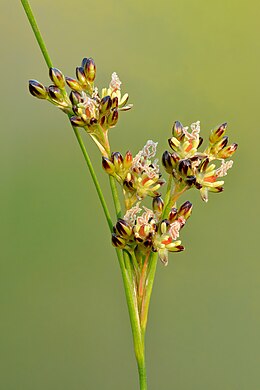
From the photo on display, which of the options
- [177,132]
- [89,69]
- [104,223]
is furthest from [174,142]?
[104,223]

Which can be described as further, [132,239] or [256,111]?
[256,111]

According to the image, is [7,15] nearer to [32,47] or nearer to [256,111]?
[32,47]

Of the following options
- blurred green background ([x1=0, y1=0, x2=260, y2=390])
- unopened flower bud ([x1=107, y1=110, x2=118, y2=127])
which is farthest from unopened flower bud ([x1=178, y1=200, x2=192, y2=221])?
blurred green background ([x1=0, y1=0, x2=260, y2=390])

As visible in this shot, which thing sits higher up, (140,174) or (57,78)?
(57,78)

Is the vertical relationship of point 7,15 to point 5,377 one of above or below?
above

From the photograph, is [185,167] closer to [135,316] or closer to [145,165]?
[145,165]

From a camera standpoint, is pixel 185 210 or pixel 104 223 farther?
pixel 104 223

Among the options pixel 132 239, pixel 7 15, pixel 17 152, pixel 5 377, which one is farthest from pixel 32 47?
pixel 132 239
